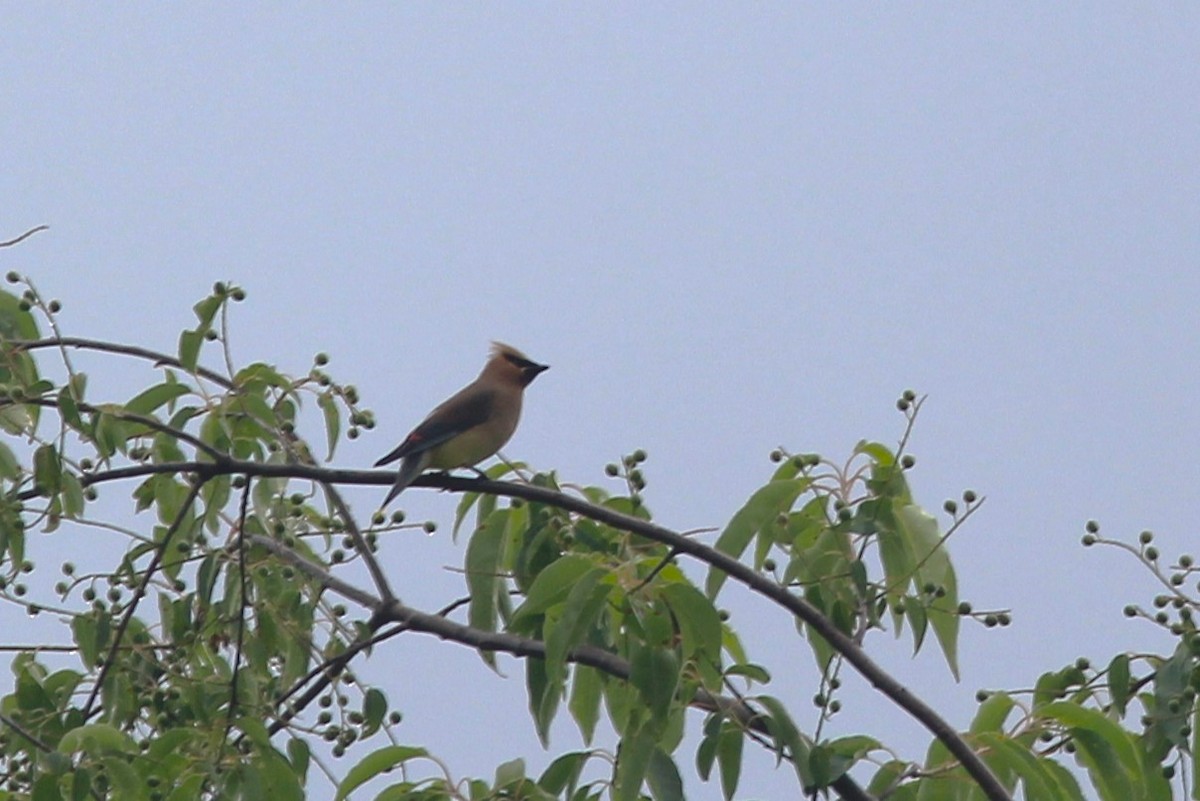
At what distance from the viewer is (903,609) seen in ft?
9.98

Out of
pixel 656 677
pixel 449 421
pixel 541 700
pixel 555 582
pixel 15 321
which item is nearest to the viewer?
pixel 656 677

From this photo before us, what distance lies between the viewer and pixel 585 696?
3.24 meters

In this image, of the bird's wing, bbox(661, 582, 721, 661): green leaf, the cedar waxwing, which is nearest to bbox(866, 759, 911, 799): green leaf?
bbox(661, 582, 721, 661): green leaf

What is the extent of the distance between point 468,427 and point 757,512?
2033 mm

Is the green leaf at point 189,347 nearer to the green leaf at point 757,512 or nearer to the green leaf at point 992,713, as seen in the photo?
the green leaf at point 757,512

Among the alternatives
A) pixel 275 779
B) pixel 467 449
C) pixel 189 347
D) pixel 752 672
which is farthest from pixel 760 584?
pixel 467 449

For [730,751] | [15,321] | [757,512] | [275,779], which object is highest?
[15,321]

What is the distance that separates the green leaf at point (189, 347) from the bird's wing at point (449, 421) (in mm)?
1340

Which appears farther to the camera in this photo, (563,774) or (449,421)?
(449,421)

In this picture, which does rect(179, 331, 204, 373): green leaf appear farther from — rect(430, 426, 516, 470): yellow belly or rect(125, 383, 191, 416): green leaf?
rect(430, 426, 516, 470): yellow belly

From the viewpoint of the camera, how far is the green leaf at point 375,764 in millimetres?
2900

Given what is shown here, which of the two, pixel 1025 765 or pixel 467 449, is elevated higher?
pixel 467 449

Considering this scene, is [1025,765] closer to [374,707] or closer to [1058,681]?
[1058,681]

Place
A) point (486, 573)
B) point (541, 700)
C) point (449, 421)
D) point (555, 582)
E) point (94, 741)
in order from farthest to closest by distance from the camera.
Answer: point (449, 421)
point (486, 573)
point (541, 700)
point (94, 741)
point (555, 582)
